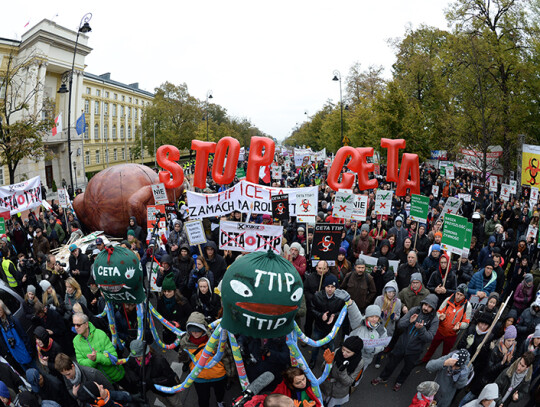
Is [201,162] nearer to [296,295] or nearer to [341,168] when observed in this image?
[341,168]

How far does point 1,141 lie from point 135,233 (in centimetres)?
1062

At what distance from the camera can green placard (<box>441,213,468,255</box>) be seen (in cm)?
779

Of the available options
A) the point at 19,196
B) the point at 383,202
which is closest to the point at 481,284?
the point at 383,202

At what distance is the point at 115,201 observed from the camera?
1317 cm

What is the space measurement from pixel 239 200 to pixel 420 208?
4.84 meters

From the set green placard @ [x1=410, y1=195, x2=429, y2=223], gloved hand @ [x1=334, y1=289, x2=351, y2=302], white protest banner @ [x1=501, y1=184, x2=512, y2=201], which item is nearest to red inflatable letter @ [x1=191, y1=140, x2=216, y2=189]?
green placard @ [x1=410, y1=195, x2=429, y2=223]

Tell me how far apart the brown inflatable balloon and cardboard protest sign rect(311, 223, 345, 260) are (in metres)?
7.64

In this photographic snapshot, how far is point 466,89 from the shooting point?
64.5 ft

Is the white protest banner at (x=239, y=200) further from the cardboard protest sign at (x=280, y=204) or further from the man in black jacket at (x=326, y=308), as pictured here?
the man in black jacket at (x=326, y=308)

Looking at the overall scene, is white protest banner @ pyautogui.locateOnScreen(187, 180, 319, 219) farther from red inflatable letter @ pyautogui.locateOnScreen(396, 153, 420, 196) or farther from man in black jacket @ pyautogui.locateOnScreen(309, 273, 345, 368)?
red inflatable letter @ pyautogui.locateOnScreen(396, 153, 420, 196)

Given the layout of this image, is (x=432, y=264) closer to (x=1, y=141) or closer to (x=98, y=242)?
(x=98, y=242)

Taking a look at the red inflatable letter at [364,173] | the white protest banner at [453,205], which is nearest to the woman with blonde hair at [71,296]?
the white protest banner at [453,205]

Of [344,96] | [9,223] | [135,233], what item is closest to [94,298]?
[135,233]

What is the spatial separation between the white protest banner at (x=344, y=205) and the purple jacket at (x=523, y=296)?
14.5ft
